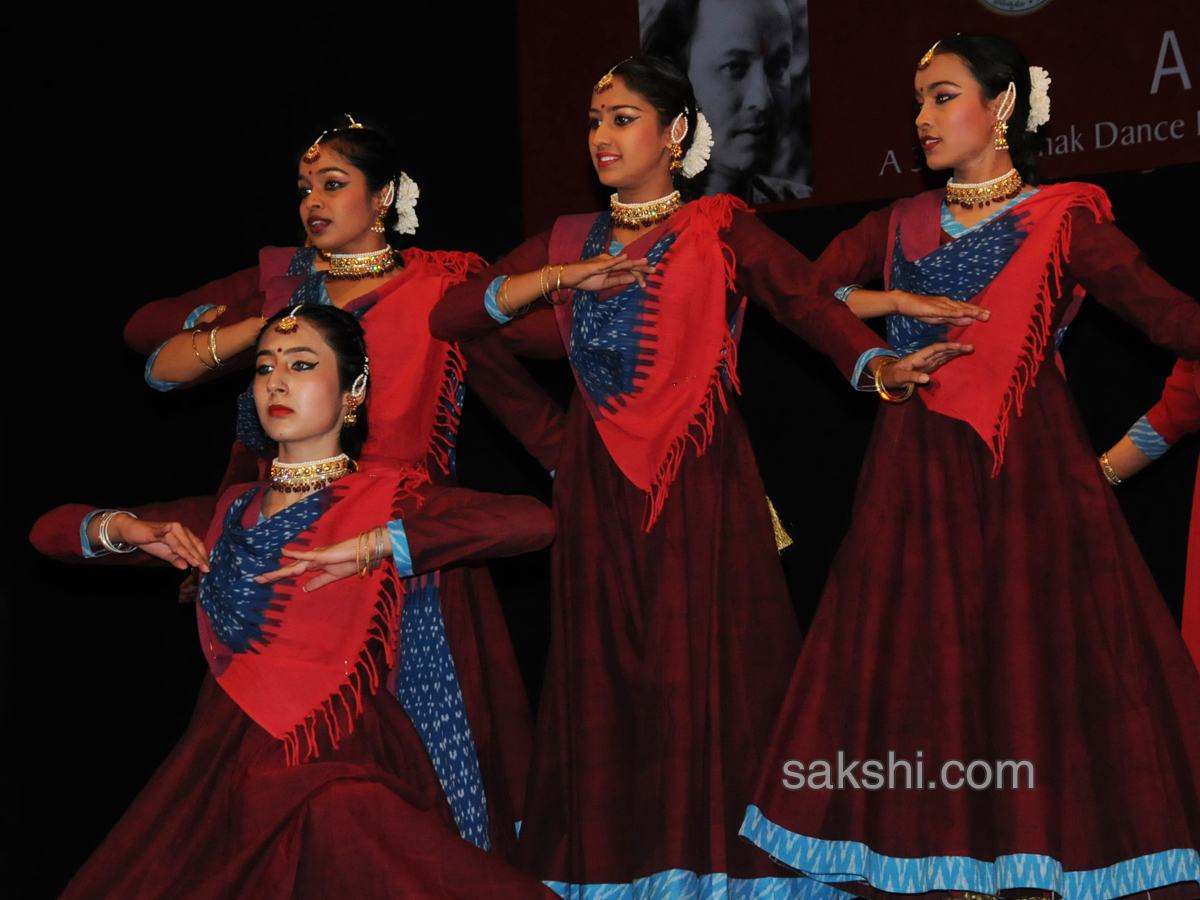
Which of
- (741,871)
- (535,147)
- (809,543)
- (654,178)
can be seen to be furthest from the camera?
(535,147)

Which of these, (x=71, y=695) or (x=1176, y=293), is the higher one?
(x=1176, y=293)

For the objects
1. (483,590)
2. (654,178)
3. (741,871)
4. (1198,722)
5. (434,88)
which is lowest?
(741,871)

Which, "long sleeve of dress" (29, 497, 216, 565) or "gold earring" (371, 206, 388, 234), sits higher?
"gold earring" (371, 206, 388, 234)

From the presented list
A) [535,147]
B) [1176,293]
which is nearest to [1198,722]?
[1176,293]

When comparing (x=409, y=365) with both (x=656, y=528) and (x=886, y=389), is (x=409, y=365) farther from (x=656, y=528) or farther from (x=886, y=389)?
(x=886, y=389)

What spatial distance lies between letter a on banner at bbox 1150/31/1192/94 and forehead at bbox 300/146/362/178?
1.89 m

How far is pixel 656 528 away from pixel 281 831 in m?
1.03

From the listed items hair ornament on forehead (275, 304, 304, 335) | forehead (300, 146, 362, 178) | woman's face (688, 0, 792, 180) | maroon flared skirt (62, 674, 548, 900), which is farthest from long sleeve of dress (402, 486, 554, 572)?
woman's face (688, 0, 792, 180)

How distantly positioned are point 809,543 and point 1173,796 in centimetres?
148

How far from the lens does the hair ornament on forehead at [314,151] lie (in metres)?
3.75

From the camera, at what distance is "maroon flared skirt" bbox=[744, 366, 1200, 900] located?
121 inches

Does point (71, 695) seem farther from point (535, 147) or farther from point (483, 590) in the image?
point (535, 147)

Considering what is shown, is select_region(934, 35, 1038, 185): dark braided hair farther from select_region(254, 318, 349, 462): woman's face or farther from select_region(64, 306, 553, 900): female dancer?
select_region(254, 318, 349, 462): woman's face

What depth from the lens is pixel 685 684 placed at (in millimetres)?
3326
